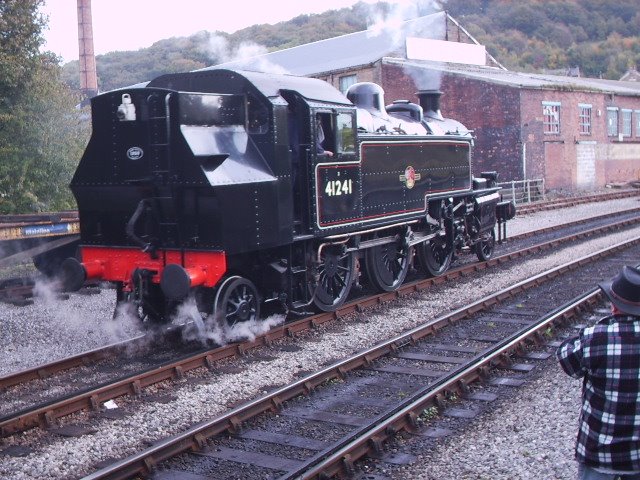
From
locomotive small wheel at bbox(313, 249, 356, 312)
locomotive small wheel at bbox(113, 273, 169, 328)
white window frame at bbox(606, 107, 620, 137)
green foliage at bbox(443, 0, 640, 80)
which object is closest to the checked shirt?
locomotive small wheel at bbox(113, 273, 169, 328)

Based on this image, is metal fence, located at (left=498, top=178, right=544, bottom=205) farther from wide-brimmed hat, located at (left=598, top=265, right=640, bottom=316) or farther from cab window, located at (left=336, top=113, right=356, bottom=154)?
wide-brimmed hat, located at (left=598, top=265, right=640, bottom=316)

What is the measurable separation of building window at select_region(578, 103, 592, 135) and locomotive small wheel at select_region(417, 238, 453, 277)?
75.3ft

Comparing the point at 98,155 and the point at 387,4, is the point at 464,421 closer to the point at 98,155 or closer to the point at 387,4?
the point at 98,155

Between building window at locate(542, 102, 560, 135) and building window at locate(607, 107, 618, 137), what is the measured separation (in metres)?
5.46

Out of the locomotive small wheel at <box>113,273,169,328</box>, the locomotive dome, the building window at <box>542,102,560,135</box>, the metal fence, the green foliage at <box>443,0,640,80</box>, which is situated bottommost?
the locomotive small wheel at <box>113,273,169,328</box>

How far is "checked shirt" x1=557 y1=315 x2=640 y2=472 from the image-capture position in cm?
342

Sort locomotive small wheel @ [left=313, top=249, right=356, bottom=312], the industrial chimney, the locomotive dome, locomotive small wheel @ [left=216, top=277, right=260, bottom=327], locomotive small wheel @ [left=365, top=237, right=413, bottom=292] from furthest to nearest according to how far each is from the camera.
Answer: the industrial chimney < the locomotive dome < locomotive small wheel @ [left=365, top=237, right=413, bottom=292] < locomotive small wheel @ [left=313, top=249, right=356, bottom=312] < locomotive small wheel @ [left=216, top=277, right=260, bottom=327]

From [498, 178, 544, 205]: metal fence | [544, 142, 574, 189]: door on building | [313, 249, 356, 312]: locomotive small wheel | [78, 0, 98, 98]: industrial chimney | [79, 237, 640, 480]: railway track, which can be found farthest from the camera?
[78, 0, 98, 98]: industrial chimney

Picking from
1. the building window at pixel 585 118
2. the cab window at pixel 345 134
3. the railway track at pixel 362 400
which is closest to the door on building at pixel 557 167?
the building window at pixel 585 118

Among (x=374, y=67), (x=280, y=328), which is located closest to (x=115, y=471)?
(x=280, y=328)

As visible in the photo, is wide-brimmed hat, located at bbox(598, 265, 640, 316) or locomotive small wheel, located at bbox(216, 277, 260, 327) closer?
wide-brimmed hat, located at bbox(598, 265, 640, 316)

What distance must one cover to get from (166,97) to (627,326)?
583cm

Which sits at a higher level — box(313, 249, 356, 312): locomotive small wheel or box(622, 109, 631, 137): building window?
box(622, 109, 631, 137): building window

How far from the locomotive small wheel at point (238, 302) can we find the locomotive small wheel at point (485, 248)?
6.46 meters
